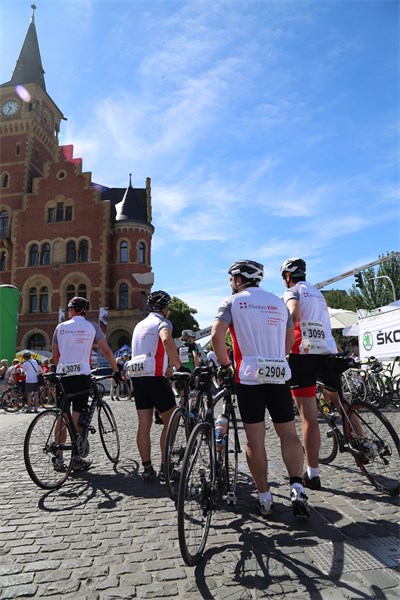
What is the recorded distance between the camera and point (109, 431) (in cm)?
578

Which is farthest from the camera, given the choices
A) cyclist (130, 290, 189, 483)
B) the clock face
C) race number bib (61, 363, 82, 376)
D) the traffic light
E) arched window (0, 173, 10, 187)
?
the clock face

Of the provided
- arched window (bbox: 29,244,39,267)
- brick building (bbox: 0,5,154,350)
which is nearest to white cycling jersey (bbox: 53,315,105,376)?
brick building (bbox: 0,5,154,350)

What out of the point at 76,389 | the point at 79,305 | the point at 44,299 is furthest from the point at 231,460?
the point at 44,299

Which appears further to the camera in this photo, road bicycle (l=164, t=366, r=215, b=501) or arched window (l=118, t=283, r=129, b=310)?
arched window (l=118, t=283, r=129, b=310)

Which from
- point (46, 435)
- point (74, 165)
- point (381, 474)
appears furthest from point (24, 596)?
point (74, 165)

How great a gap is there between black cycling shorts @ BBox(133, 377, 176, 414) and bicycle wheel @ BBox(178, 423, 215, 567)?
1633 mm

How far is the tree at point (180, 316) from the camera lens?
52.6 metres

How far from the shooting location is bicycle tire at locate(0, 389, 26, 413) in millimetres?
15070

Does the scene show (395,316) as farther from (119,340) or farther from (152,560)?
(119,340)

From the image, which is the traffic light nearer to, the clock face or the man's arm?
the man's arm

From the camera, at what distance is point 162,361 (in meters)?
4.79

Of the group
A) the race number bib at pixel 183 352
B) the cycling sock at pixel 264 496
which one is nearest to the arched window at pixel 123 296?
the race number bib at pixel 183 352

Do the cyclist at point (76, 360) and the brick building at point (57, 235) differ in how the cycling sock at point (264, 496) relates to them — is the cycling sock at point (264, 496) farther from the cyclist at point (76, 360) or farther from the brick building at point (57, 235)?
the brick building at point (57, 235)

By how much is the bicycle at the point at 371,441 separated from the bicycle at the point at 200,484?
1.36 metres
